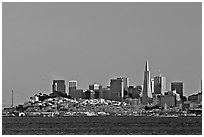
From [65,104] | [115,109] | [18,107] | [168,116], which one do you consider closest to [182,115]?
[168,116]

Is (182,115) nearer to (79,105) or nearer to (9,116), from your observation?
(79,105)

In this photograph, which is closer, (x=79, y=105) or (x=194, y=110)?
(x=194, y=110)

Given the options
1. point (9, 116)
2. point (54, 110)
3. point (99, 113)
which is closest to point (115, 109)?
point (99, 113)

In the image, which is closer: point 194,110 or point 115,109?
point 194,110

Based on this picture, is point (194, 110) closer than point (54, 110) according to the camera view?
Yes

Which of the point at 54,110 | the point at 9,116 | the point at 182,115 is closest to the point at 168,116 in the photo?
the point at 182,115

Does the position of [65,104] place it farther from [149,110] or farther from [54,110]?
[149,110]

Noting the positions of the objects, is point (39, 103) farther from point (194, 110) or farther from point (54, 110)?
point (194, 110)
